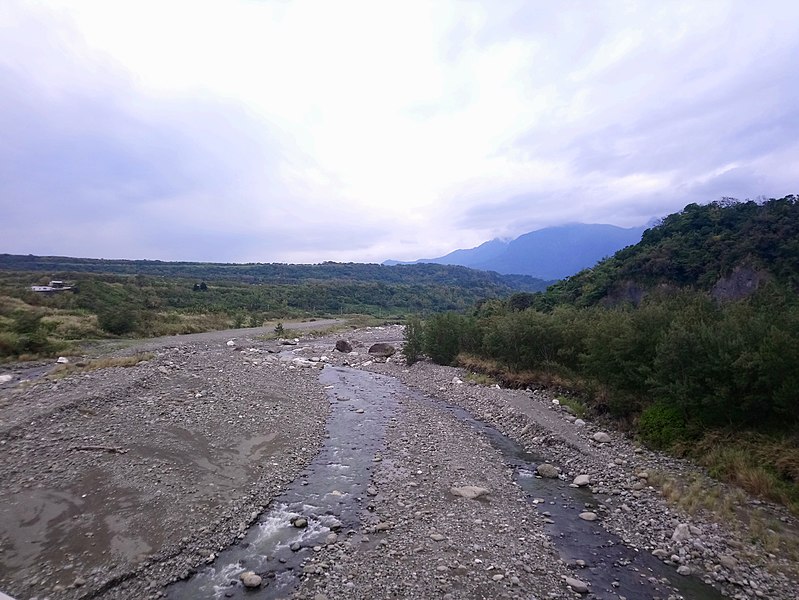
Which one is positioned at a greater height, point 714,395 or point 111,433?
point 714,395

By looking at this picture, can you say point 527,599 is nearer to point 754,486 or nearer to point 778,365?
point 754,486

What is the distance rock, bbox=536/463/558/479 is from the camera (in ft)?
44.9

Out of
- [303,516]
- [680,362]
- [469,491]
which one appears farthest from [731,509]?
[303,516]

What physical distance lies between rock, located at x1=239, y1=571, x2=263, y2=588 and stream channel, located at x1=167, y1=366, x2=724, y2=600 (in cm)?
9

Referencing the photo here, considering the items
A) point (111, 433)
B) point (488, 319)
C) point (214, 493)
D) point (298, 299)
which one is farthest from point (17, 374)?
point (298, 299)

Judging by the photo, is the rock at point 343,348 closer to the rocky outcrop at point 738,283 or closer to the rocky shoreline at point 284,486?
the rocky shoreline at point 284,486

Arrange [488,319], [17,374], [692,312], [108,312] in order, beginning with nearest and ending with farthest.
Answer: [692,312] → [17,374] → [488,319] → [108,312]

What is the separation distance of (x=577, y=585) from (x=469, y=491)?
13.4ft

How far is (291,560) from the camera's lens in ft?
Answer: 29.8

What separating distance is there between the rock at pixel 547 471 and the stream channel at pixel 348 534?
264 millimetres

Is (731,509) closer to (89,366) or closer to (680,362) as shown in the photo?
(680,362)

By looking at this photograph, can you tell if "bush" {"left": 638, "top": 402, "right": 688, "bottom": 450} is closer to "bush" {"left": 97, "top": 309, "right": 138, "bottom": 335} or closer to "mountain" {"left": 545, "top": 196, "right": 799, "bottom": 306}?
"mountain" {"left": 545, "top": 196, "right": 799, "bottom": 306}

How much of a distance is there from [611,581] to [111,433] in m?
13.8

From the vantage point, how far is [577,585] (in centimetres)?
831
